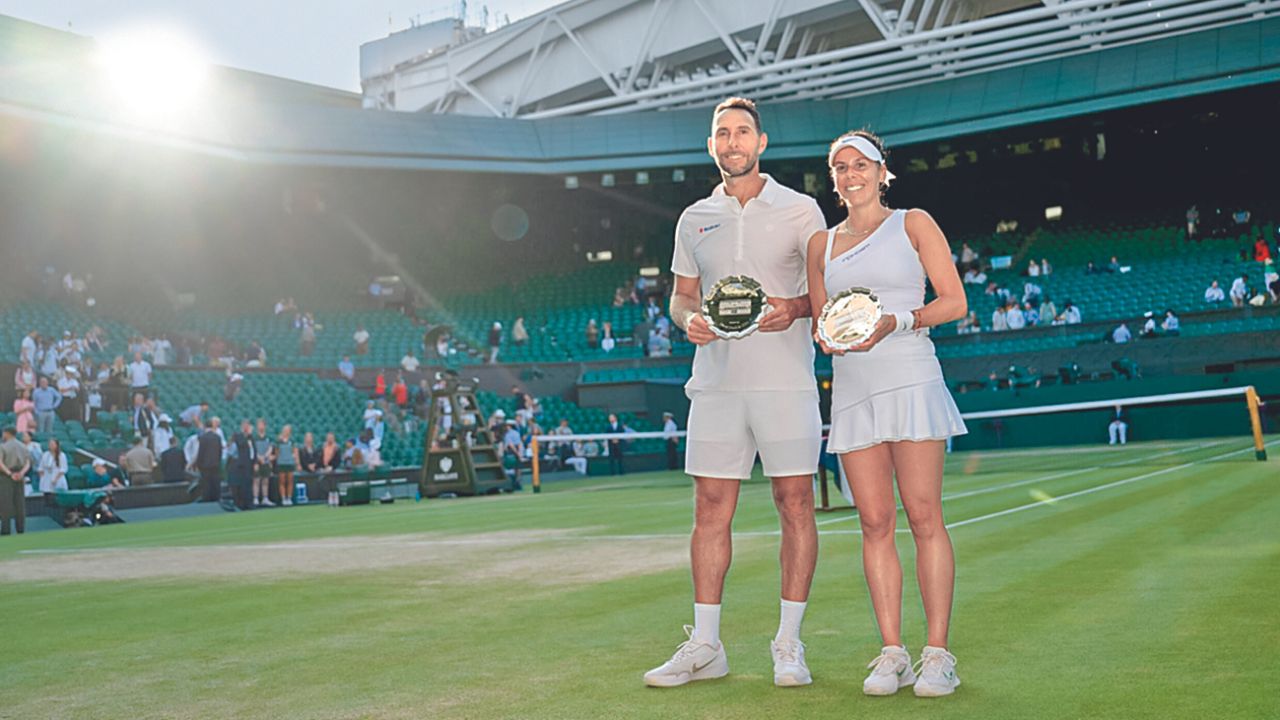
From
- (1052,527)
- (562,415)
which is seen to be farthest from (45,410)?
(1052,527)

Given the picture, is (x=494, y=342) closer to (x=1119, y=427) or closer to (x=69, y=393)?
(x=69, y=393)

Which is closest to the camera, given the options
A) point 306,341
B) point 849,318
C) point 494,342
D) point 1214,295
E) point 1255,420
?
point 849,318

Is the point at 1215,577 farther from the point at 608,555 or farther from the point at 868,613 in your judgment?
the point at 608,555

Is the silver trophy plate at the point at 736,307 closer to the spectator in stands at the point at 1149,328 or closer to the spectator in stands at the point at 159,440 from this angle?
the spectator in stands at the point at 159,440

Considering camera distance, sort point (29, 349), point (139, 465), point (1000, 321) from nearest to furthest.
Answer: point (139, 465) < point (29, 349) < point (1000, 321)

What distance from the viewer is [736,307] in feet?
14.4

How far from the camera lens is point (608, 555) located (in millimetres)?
9406

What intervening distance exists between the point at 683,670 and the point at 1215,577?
11.2 feet

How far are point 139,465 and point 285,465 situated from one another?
2.96 metres

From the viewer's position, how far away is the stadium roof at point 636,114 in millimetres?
29172

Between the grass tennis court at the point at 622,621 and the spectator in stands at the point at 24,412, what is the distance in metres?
11.8

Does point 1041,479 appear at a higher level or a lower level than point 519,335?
lower

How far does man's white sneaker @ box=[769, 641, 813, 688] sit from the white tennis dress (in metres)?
0.74

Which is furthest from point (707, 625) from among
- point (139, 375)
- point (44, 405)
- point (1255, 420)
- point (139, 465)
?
point (139, 375)
